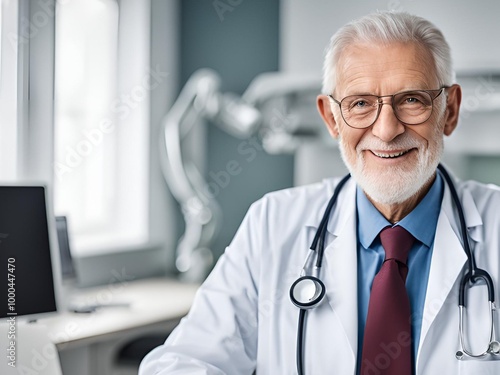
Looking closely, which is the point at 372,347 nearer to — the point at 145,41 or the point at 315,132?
the point at 315,132

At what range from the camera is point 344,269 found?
1288mm

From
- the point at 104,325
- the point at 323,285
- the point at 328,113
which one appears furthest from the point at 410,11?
the point at 104,325

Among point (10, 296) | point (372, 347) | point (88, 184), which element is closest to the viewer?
point (372, 347)

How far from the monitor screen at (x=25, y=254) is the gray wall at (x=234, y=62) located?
1.25 meters

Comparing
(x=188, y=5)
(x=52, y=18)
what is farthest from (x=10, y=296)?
(x=188, y=5)

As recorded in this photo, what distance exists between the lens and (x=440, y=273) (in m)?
1.23

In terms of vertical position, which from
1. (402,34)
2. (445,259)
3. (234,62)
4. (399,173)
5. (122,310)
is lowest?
(122,310)

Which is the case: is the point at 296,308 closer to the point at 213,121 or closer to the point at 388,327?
the point at 388,327

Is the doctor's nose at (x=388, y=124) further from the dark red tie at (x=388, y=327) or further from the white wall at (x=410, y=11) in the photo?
the white wall at (x=410, y=11)

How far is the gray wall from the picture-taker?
2.62 metres

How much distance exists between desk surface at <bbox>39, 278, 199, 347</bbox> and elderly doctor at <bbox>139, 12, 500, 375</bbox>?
1.74ft

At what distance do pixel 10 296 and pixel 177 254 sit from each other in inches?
57.4

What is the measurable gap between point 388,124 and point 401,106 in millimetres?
53

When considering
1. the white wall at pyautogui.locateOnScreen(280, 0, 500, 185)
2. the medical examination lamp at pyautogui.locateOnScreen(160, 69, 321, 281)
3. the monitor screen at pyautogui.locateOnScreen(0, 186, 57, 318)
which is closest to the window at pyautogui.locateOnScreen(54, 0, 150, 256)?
the medical examination lamp at pyautogui.locateOnScreen(160, 69, 321, 281)
